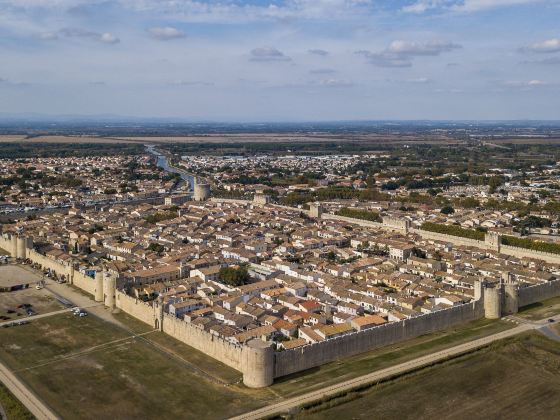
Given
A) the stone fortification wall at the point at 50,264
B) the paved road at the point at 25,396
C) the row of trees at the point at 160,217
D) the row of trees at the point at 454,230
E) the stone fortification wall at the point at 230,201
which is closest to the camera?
the paved road at the point at 25,396

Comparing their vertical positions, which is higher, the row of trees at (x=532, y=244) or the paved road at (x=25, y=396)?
the row of trees at (x=532, y=244)

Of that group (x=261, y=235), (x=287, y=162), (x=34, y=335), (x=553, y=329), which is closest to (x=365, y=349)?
(x=553, y=329)

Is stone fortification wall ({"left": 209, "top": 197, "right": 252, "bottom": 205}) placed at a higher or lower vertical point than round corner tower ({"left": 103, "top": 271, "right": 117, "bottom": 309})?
higher

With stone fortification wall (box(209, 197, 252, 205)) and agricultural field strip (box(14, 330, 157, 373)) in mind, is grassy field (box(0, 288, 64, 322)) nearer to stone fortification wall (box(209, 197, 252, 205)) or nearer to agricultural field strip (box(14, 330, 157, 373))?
agricultural field strip (box(14, 330, 157, 373))

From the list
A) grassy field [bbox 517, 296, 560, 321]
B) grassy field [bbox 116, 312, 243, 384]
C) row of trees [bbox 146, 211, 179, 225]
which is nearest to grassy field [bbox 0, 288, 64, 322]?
grassy field [bbox 116, 312, 243, 384]

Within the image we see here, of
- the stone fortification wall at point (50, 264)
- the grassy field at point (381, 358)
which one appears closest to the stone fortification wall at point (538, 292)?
the grassy field at point (381, 358)

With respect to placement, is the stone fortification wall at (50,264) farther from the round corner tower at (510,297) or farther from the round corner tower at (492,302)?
the round corner tower at (510,297)

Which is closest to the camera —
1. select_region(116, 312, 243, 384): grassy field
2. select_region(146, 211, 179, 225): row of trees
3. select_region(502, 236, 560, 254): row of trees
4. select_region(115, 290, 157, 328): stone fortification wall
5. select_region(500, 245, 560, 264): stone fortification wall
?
select_region(116, 312, 243, 384): grassy field

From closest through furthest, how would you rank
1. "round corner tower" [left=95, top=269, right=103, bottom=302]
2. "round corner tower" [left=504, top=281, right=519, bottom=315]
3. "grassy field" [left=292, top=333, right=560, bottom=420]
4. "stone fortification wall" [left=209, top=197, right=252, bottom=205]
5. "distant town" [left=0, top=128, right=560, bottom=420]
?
"grassy field" [left=292, top=333, right=560, bottom=420] → "distant town" [left=0, top=128, right=560, bottom=420] → "round corner tower" [left=504, top=281, right=519, bottom=315] → "round corner tower" [left=95, top=269, right=103, bottom=302] → "stone fortification wall" [left=209, top=197, right=252, bottom=205]
